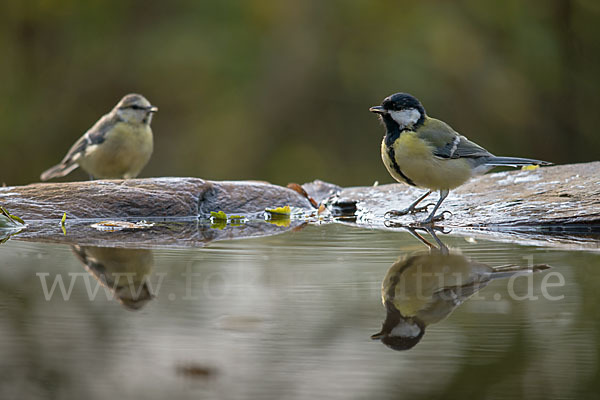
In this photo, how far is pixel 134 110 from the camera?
18.6 feet

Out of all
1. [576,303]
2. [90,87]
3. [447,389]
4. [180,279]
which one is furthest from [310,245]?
[90,87]

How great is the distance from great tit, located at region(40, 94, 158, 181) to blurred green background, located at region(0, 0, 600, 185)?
10.9ft

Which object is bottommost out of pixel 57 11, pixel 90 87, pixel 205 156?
pixel 205 156

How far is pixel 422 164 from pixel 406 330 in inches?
81.2

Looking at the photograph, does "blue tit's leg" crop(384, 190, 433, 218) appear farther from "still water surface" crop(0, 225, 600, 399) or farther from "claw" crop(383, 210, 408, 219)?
"still water surface" crop(0, 225, 600, 399)

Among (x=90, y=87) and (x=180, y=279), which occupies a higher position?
(x=90, y=87)

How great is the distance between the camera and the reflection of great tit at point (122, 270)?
1922 mm

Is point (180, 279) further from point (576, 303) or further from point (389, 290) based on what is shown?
point (576, 303)

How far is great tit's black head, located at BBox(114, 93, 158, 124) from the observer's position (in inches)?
222

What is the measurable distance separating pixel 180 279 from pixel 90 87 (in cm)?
757

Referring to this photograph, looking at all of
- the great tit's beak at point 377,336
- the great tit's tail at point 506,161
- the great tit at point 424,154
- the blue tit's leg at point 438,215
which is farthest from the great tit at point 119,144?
the great tit's beak at point 377,336

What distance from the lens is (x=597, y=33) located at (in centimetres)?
867

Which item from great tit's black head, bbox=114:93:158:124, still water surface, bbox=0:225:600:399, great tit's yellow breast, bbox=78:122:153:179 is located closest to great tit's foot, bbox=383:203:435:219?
still water surface, bbox=0:225:600:399

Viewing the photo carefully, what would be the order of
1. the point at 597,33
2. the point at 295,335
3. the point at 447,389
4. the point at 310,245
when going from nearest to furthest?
the point at 447,389 < the point at 295,335 < the point at 310,245 < the point at 597,33
